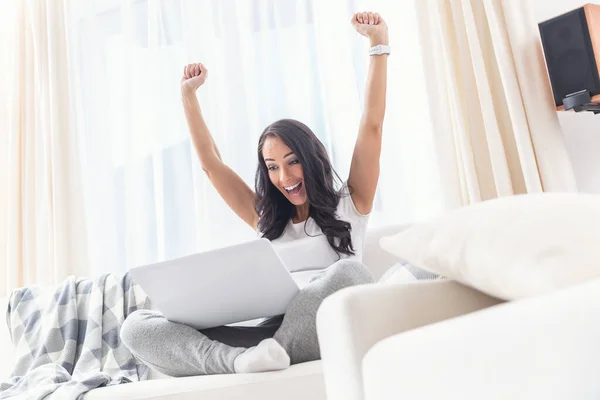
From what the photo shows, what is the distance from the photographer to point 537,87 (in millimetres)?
2295

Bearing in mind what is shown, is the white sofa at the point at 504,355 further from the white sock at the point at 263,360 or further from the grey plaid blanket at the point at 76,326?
the grey plaid blanket at the point at 76,326

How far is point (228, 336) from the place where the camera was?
4.46 ft

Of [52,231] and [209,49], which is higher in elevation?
[209,49]

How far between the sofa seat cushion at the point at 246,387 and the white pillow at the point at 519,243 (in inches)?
18.2

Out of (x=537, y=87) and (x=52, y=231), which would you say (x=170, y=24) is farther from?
(x=537, y=87)

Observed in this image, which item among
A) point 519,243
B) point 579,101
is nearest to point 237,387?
point 519,243

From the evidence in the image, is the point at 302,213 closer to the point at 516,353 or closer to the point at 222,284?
the point at 222,284

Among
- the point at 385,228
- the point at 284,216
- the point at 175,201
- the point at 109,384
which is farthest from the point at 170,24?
the point at 109,384

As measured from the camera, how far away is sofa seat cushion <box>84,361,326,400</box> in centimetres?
110

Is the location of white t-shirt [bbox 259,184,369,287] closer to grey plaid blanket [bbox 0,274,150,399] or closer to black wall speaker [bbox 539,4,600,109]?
grey plaid blanket [bbox 0,274,150,399]

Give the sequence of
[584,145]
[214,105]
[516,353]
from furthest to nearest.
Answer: [214,105] < [584,145] < [516,353]

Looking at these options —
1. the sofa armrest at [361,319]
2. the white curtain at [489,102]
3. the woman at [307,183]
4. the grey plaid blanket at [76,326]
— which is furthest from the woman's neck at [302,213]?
the sofa armrest at [361,319]

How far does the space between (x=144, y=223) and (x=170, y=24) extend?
2.80 ft

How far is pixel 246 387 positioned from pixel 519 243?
2.21 ft
